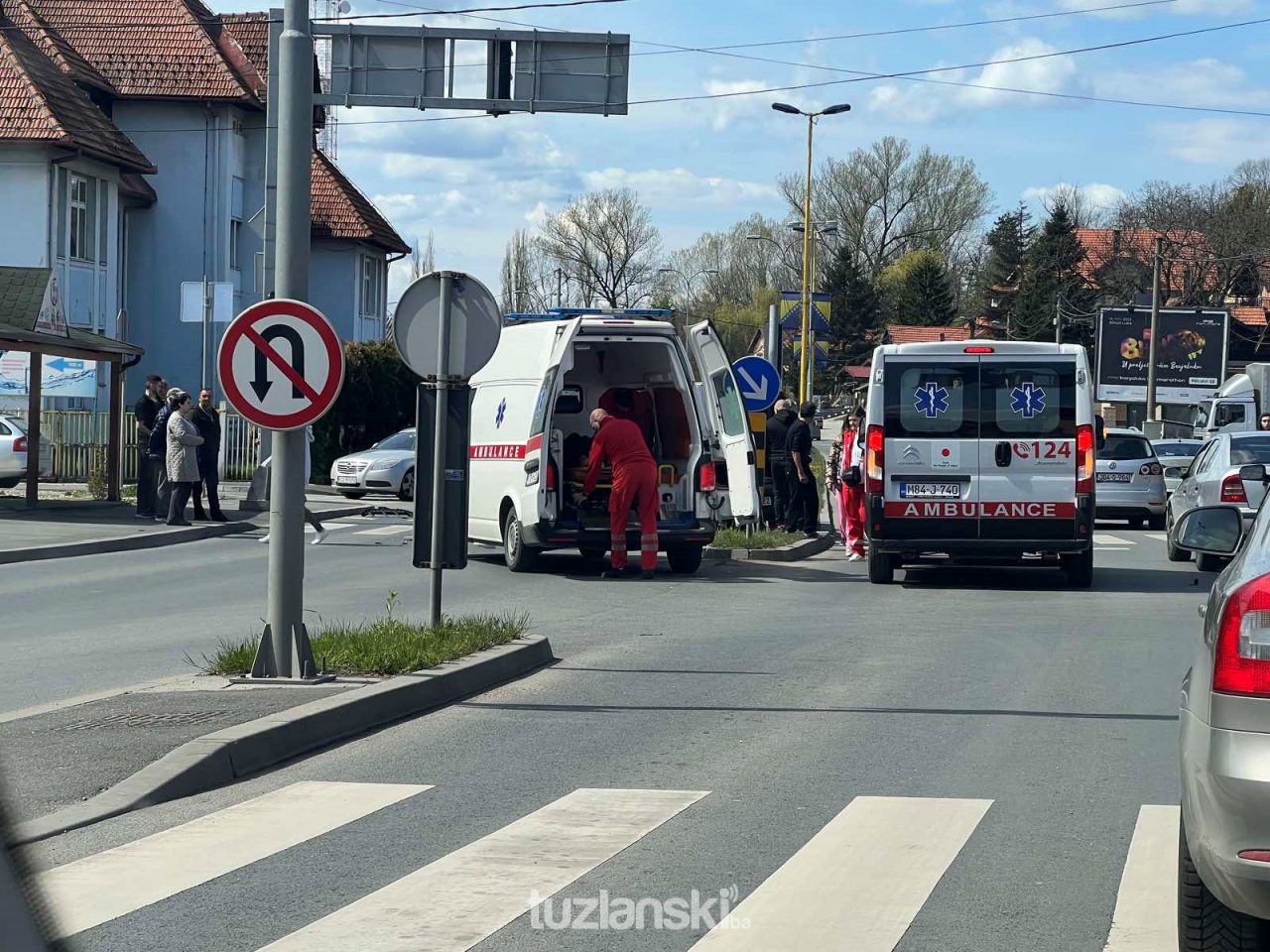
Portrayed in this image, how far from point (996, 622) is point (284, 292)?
692cm

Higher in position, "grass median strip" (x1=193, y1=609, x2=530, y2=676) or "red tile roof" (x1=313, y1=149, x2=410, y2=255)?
"red tile roof" (x1=313, y1=149, x2=410, y2=255)

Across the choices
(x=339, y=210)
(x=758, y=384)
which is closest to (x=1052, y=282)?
(x=339, y=210)

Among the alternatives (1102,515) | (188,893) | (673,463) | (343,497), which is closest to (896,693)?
(188,893)

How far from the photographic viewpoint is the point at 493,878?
18.2 ft

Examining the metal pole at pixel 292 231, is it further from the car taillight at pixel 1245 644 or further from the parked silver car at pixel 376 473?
the parked silver car at pixel 376 473

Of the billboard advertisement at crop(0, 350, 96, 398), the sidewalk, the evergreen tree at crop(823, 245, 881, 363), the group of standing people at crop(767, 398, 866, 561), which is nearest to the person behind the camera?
the sidewalk

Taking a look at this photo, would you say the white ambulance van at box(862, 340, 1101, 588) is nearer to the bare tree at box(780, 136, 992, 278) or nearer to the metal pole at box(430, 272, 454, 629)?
the metal pole at box(430, 272, 454, 629)

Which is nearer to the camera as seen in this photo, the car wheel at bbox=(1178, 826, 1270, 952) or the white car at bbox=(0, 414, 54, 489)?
the car wheel at bbox=(1178, 826, 1270, 952)

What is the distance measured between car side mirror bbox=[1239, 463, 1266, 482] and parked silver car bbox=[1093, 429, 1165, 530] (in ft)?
30.2

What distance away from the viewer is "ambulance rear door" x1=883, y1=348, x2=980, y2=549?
659 inches

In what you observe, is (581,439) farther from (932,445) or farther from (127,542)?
(127,542)

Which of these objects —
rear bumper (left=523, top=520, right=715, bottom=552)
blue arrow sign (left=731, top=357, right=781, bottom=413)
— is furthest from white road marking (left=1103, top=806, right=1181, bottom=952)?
blue arrow sign (left=731, top=357, right=781, bottom=413)

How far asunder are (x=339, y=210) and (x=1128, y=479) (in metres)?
30.8

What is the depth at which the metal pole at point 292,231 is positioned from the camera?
9422 mm
